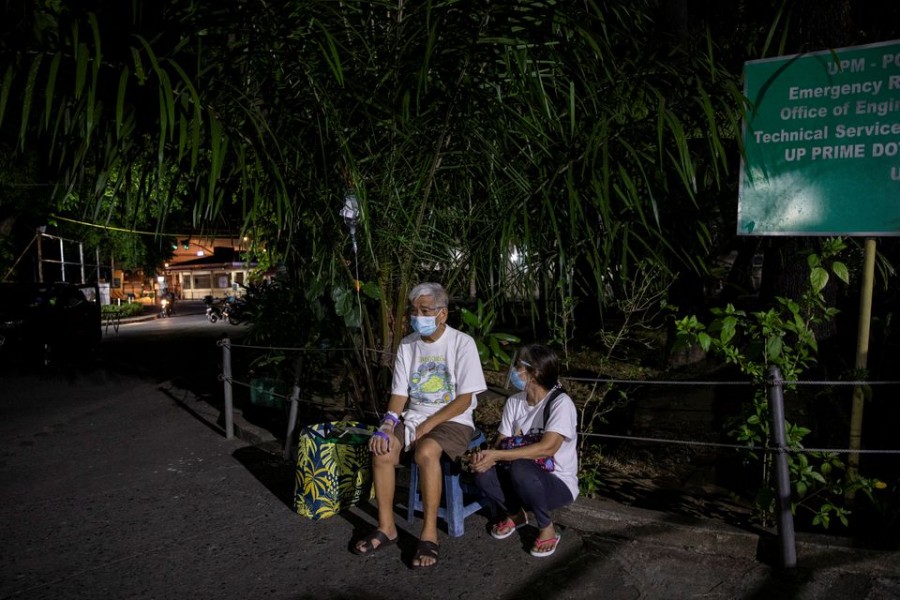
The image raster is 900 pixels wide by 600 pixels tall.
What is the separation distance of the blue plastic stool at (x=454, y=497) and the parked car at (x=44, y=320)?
10.3m

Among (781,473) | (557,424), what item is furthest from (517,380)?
(781,473)

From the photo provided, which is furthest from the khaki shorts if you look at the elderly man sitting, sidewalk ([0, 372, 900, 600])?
sidewalk ([0, 372, 900, 600])

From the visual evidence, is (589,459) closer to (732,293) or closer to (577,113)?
(577,113)

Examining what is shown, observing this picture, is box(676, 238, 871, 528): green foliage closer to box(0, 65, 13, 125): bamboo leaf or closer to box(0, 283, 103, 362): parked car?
box(0, 65, 13, 125): bamboo leaf

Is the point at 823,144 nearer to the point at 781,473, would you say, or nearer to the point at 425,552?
the point at 781,473

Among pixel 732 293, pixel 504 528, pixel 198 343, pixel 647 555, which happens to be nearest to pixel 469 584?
pixel 504 528

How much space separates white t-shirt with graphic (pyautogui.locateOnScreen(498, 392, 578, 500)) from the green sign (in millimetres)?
1407

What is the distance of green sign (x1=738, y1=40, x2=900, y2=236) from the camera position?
10.1 ft

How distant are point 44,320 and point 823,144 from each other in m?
12.5

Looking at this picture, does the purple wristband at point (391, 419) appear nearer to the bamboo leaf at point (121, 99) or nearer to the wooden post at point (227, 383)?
the bamboo leaf at point (121, 99)

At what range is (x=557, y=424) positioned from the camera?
319 centimetres

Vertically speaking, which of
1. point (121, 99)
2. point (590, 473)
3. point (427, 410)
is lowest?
point (590, 473)

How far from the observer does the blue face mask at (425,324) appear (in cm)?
351

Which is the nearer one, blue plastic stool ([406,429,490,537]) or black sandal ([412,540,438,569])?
black sandal ([412,540,438,569])
